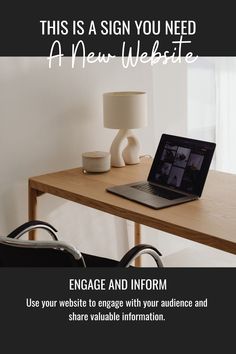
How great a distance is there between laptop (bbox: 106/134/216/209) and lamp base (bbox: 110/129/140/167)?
0.33 m

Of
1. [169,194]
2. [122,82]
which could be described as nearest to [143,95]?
Answer: [122,82]

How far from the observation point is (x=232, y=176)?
276 centimetres

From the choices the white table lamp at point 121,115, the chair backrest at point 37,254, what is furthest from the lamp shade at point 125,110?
the chair backrest at point 37,254

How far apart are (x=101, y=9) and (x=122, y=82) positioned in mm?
521

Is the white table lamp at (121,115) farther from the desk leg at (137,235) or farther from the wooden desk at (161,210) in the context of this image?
the desk leg at (137,235)

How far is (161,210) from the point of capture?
2.30m

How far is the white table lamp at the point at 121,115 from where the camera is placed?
282 centimetres

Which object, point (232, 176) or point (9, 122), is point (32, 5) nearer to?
point (9, 122)

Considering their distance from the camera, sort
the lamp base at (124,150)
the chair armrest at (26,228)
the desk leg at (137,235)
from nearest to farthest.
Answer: the chair armrest at (26,228)
the lamp base at (124,150)
the desk leg at (137,235)

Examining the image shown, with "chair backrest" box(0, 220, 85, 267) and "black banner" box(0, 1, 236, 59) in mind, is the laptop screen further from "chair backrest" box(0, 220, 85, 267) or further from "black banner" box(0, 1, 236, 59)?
"chair backrest" box(0, 220, 85, 267)

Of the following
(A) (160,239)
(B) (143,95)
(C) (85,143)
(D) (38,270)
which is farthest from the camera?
(A) (160,239)

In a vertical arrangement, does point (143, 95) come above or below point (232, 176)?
above

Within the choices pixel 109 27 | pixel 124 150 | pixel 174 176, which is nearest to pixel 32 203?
pixel 124 150

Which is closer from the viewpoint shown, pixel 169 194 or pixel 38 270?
pixel 38 270
